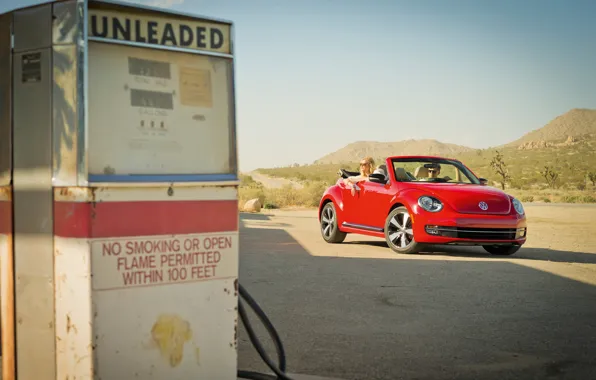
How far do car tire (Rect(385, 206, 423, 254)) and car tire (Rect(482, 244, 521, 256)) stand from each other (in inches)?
54.0

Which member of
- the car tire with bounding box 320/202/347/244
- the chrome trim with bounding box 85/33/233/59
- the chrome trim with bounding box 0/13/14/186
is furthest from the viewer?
the car tire with bounding box 320/202/347/244

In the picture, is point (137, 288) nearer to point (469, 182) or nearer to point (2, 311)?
point (2, 311)

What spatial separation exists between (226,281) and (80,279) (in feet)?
2.56

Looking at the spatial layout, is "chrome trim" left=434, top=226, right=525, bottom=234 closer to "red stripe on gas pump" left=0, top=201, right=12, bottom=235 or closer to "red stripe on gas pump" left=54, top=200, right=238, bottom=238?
"red stripe on gas pump" left=54, top=200, right=238, bottom=238

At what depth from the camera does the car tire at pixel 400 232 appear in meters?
12.4

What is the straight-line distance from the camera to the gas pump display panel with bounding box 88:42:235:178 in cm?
396

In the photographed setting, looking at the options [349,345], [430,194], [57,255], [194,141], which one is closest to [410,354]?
[349,345]

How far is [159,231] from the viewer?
13.2ft

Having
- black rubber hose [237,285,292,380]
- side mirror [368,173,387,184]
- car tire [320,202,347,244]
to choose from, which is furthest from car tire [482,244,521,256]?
black rubber hose [237,285,292,380]

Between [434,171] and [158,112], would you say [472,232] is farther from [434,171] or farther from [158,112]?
[158,112]

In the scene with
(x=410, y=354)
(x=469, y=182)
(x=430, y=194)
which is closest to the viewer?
(x=410, y=354)

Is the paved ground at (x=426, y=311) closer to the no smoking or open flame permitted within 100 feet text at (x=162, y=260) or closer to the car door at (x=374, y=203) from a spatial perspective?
the car door at (x=374, y=203)

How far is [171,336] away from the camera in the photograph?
13.4 ft

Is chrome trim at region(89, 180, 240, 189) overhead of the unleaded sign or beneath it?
beneath
